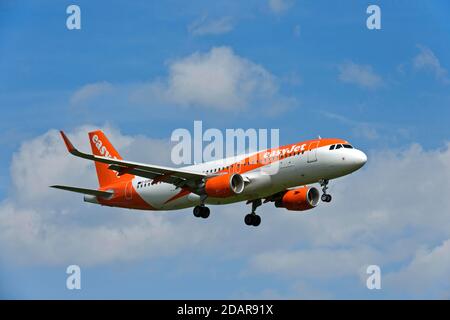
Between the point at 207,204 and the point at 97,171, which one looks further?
the point at 97,171

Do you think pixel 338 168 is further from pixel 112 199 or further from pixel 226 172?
pixel 112 199

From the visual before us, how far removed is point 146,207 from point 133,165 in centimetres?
958

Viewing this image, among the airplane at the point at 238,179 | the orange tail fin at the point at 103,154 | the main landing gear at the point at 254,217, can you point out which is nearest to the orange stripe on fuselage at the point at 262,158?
the airplane at the point at 238,179

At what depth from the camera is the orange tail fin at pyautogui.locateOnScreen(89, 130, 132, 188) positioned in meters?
89.1

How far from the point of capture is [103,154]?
91.7m

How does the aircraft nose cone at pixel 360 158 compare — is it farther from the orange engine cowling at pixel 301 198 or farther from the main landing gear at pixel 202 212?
the main landing gear at pixel 202 212

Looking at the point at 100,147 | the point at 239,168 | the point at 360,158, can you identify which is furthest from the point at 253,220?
the point at 100,147

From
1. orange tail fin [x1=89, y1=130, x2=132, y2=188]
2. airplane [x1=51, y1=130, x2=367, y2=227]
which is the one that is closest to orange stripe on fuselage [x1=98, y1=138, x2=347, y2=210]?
airplane [x1=51, y1=130, x2=367, y2=227]

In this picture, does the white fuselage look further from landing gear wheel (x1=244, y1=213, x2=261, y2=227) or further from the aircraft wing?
landing gear wheel (x1=244, y1=213, x2=261, y2=227)

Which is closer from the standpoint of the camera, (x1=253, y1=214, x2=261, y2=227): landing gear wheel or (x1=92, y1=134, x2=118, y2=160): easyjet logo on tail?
(x1=253, y1=214, x2=261, y2=227): landing gear wheel

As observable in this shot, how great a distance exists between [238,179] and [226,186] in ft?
3.58

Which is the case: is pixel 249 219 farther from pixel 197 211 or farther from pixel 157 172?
pixel 157 172

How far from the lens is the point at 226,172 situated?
253 ft
